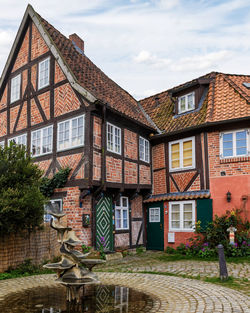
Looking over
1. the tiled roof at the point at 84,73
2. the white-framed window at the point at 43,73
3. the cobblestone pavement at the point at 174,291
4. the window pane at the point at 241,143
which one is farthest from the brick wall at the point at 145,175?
the cobblestone pavement at the point at 174,291

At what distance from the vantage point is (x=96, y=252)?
11.7 m

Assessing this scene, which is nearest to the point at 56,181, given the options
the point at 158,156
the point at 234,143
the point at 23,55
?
the point at 158,156

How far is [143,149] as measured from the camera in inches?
610

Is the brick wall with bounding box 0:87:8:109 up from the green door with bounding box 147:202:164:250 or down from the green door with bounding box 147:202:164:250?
up

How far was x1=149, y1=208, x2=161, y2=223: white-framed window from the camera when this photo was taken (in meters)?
15.2

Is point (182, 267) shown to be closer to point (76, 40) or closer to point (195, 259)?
point (195, 259)

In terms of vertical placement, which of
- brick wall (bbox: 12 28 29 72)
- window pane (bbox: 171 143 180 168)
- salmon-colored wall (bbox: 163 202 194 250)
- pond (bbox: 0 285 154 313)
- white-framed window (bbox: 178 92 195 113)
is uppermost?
brick wall (bbox: 12 28 29 72)

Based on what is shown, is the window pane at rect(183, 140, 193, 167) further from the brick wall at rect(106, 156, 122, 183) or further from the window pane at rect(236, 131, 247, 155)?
the brick wall at rect(106, 156, 122, 183)

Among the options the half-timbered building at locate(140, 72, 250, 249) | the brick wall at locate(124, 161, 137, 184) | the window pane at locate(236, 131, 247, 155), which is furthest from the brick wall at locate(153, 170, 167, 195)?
the window pane at locate(236, 131, 247, 155)

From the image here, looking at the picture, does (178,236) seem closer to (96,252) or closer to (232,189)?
(232,189)

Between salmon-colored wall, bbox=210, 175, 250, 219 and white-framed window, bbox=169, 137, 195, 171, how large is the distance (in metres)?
1.41

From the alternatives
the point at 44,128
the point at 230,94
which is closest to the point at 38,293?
the point at 44,128

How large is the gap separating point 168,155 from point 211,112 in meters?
2.73

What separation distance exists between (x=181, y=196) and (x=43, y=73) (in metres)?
7.97
